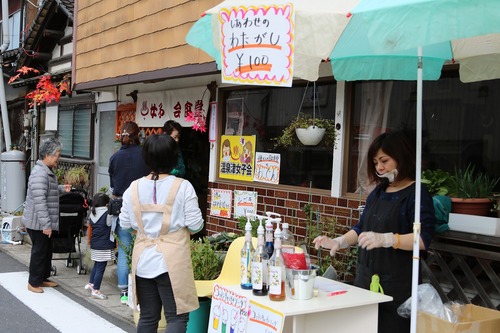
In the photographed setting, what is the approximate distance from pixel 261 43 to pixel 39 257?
17.8ft

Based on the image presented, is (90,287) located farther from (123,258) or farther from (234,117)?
(234,117)

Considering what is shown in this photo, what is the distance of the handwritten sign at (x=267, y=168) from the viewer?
7273 mm

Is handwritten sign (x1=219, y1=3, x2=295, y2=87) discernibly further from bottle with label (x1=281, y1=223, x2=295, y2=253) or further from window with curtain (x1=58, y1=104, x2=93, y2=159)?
window with curtain (x1=58, y1=104, x2=93, y2=159)

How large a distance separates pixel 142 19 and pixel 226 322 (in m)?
6.21

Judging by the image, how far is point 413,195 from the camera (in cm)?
379

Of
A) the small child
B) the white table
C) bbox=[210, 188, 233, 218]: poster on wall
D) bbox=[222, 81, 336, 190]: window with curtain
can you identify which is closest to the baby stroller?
the small child

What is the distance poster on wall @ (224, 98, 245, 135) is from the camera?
26.3 ft

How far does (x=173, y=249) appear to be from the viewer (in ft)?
13.5

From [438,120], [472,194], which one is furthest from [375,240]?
[438,120]

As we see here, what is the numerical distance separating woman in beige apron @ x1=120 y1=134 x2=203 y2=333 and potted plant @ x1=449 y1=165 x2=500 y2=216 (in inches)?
94.0

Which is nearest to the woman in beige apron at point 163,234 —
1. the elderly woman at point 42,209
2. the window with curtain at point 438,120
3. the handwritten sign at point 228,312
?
the handwritten sign at point 228,312

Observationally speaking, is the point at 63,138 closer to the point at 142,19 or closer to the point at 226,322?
the point at 142,19

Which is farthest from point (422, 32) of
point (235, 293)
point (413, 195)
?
point (235, 293)

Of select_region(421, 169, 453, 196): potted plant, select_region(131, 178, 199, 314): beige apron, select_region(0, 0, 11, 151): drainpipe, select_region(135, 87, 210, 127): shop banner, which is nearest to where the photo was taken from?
select_region(131, 178, 199, 314): beige apron
